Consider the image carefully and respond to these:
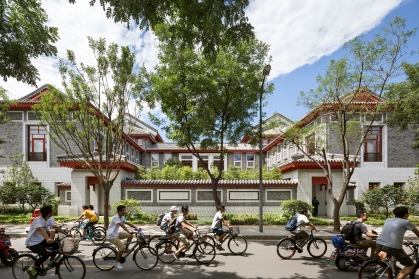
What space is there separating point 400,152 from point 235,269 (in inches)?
782

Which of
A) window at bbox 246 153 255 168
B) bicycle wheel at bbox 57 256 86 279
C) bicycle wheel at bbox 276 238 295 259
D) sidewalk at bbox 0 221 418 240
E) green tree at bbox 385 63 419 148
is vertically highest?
green tree at bbox 385 63 419 148

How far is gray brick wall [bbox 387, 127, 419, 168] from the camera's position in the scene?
22.0m

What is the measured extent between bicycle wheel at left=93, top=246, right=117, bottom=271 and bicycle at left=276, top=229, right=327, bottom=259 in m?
4.70

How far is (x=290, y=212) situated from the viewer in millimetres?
17047

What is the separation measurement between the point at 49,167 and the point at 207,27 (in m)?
20.7

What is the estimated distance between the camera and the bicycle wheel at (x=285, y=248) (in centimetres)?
884

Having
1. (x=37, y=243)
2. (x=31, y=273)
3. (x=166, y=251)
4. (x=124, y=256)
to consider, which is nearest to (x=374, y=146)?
(x=166, y=251)

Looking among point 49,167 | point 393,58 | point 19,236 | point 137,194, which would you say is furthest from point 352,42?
point 49,167

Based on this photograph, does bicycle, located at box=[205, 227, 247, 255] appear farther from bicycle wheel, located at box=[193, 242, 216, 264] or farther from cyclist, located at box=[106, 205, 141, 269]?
cyclist, located at box=[106, 205, 141, 269]

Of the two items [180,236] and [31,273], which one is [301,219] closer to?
[180,236]

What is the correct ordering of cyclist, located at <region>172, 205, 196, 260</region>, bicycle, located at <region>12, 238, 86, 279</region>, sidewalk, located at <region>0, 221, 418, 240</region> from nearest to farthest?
bicycle, located at <region>12, 238, 86, 279</region>, cyclist, located at <region>172, 205, 196, 260</region>, sidewalk, located at <region>0, 221, 418, 240</region>

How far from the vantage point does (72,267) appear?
6441mm

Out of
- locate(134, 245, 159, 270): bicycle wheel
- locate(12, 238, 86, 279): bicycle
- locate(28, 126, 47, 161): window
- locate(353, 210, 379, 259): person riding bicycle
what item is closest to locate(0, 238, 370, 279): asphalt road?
locate(134, 245, 159, 270): bicycle wheel

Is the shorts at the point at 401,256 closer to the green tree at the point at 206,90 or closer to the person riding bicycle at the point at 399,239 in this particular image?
the person riding bicycle at the point at 399,239
